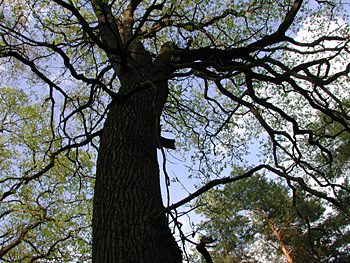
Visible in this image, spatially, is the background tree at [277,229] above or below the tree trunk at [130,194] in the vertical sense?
above

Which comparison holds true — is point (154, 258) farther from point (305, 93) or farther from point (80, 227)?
point (80, 227)

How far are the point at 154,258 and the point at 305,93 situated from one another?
3.36 metres

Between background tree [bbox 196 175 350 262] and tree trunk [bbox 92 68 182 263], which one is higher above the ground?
background tree [bbox 196 175 350 262]

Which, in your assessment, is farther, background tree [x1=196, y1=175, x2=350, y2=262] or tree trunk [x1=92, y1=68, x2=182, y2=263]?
background tree [x1=196, y1=175, x2=350, y2=262]

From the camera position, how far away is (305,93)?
15.8ft

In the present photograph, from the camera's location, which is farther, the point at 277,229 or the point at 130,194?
the point at 277,229

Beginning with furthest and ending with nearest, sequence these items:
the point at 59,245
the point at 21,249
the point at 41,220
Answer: the point at 21,249 < the point at 59,245 < the point at 41,220

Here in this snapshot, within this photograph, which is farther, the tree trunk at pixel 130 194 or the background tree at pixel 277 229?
the background tree at pixel 277 229

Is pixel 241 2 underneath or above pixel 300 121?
above

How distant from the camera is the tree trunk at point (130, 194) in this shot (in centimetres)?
259

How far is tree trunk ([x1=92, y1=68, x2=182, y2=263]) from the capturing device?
8.50 ft

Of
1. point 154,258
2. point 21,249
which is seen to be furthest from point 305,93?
point 21,249

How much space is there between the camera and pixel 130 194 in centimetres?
297

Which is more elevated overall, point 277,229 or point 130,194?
point 277,229
